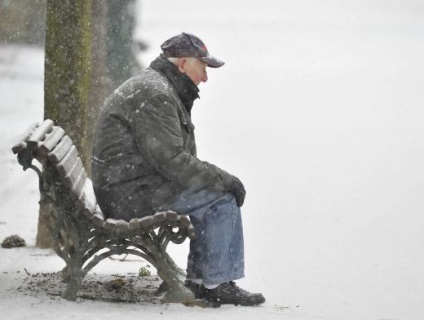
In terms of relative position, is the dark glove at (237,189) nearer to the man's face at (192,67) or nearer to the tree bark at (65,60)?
the man's face at (192,67)

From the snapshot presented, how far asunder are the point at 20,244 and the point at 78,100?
1.42 metres

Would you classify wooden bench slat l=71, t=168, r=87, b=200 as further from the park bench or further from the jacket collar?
the jacket collar

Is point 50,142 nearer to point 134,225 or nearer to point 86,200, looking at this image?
point 86,200

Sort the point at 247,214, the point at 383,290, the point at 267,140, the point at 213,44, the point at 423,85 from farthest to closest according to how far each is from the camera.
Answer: the point at 213,44
the point at 423,85
the point at 267,140
the point at 247,214
the point at 383,290

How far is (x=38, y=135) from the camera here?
565 centimetres

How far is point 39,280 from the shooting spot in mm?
6461

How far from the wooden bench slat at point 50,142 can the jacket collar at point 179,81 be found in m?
0.75

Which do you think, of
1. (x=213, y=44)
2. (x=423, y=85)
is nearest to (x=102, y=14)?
(x=423, y=85)

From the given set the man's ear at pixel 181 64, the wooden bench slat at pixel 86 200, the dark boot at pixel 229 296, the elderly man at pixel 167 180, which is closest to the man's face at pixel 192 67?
the man's ear at pixel 181 64

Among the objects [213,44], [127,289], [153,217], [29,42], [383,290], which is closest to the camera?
[153,217]

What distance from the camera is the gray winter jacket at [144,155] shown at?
5793 mm

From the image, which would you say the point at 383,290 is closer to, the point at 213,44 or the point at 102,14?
the point at 102,14

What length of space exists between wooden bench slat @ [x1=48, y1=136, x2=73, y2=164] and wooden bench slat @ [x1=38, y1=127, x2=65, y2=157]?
0.09 ft

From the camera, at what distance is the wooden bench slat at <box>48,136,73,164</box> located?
5.49 m
